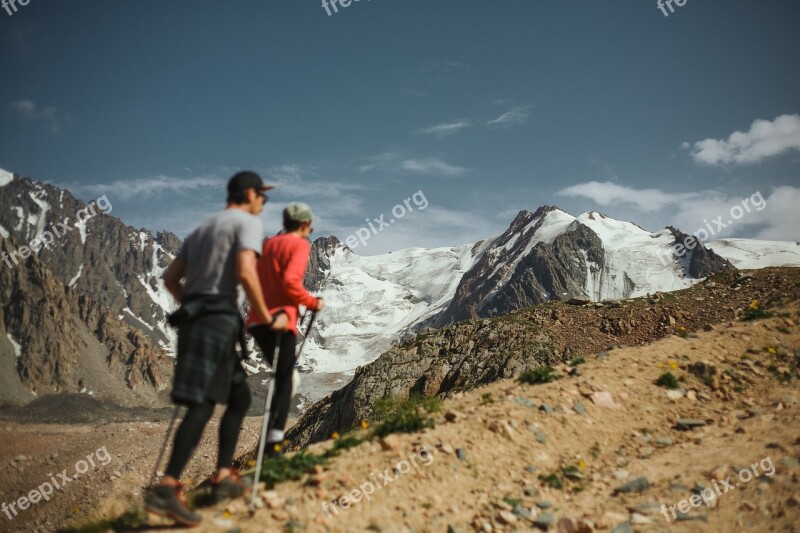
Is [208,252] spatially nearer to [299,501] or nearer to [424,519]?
[299,501]

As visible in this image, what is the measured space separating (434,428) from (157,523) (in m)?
4.01

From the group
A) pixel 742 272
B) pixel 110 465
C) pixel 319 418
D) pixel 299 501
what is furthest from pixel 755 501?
pixel 110 465

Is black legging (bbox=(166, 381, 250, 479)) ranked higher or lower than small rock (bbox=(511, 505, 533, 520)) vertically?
higher

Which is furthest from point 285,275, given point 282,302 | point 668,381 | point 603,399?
point 668,381

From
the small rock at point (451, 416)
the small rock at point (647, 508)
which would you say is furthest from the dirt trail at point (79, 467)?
Answer: the small rock at point (647, 508)

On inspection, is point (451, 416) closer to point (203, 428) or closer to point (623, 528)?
point (623, 528)

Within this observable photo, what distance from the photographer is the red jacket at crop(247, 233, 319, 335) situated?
629 centimetres

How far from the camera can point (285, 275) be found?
6312mm

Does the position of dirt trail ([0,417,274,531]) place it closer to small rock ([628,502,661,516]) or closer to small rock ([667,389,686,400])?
small rock ([667,389,686,400])

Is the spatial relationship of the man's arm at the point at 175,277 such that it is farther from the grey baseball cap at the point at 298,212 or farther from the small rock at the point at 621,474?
the small rock at the point at 621,474

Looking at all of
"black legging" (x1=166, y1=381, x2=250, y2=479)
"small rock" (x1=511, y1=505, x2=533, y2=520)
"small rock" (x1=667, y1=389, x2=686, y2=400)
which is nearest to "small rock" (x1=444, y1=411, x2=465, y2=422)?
"small rock" (x1=511, y1=505, x2=533, y2=520)

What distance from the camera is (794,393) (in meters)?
9.51

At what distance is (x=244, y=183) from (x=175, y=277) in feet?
4.71

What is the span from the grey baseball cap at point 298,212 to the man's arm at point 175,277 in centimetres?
153
